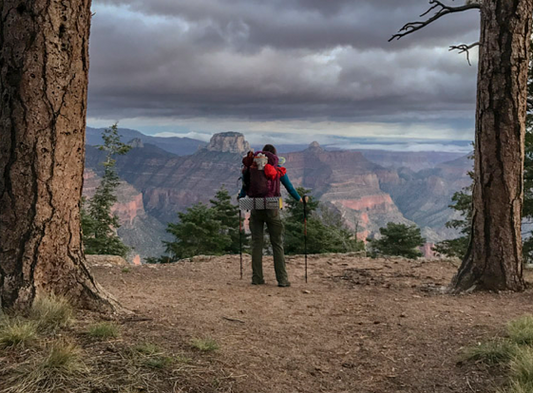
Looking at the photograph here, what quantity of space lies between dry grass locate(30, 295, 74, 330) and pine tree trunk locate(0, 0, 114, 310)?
0.17 metres

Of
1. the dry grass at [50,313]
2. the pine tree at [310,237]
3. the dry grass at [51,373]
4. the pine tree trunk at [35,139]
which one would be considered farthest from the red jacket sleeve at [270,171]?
the pine tree at [310,237]

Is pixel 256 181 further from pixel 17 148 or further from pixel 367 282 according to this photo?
pixel 17 148

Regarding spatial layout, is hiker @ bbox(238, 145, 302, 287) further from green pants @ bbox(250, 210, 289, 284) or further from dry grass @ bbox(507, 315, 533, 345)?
dry grass @ bbox(507, 315, 533, 345)

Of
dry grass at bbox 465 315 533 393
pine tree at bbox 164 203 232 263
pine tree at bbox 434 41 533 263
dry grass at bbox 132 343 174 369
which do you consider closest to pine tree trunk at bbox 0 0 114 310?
dry grass at bbox 132 343 174 369

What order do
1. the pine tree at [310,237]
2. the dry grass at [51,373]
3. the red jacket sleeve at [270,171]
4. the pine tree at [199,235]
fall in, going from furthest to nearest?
the pine tree at [199,235] → the pine tree at [310,237] → the red jacket sleeve at [270,171] → the dry grass at [51,373]

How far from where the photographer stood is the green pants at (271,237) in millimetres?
8414

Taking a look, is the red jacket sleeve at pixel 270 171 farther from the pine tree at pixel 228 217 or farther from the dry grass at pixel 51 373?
the pine tree at pixel 228 217

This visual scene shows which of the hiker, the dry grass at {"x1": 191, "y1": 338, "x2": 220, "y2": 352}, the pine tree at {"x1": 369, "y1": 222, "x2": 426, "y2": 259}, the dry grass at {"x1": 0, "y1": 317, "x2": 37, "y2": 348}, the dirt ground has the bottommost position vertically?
the pine tree at {"x1": 369, "y1": 222, "x2": 426, "y2": 259}

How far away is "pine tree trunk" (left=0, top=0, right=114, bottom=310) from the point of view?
4527 mm

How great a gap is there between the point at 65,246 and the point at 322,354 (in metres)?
2.90

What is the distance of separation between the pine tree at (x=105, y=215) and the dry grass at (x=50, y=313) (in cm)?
2360

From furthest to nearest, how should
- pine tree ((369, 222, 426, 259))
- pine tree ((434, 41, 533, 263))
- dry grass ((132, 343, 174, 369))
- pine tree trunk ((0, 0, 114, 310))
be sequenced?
pine tree ((369, 222, 426, 259)), pine tree ((434, 41, 533, 263)), pine tree trunk ((0, 0, 114, 310)), dry grass ((132, 343, 174, 369))

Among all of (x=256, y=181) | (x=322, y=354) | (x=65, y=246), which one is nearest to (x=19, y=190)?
(x=65, y=246)

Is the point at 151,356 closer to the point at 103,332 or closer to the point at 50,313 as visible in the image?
the point at 103,332
